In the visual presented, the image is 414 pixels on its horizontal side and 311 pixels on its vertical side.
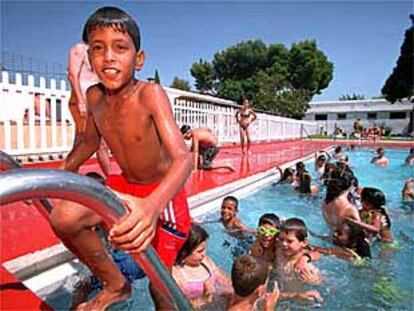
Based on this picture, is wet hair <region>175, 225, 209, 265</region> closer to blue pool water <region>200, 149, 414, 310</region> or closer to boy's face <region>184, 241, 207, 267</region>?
boy's face <region>184, 241, 207, 267</region>

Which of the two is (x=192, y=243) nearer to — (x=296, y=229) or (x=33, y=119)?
(x=296, y=229)

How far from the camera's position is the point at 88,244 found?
5.67 ft

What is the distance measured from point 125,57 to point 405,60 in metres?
45.5

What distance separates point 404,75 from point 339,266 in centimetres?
4217

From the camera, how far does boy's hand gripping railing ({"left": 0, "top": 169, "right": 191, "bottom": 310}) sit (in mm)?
754

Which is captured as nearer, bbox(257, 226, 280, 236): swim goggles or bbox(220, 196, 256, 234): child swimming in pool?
bbox(257, 226, 280, 236): swim goggles

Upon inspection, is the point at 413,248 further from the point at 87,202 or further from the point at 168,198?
the point at 87,202

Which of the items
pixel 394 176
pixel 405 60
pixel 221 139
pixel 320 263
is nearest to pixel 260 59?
pixel 405 60

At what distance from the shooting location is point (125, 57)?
142 cm

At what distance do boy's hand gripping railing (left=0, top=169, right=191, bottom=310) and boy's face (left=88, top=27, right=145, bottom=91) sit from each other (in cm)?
62

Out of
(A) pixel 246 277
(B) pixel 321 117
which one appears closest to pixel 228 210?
(A) pixel 246 277

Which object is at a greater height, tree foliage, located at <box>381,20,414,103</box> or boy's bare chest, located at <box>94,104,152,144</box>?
tree foliage, located at <box>381,20,414,103</box>

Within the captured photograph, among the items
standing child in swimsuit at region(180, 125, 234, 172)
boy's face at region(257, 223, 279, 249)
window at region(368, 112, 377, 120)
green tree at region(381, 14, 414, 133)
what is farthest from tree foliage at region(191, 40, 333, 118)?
boy's face at region(257, 223, 279, 249)

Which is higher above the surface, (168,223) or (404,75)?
(404,75)
